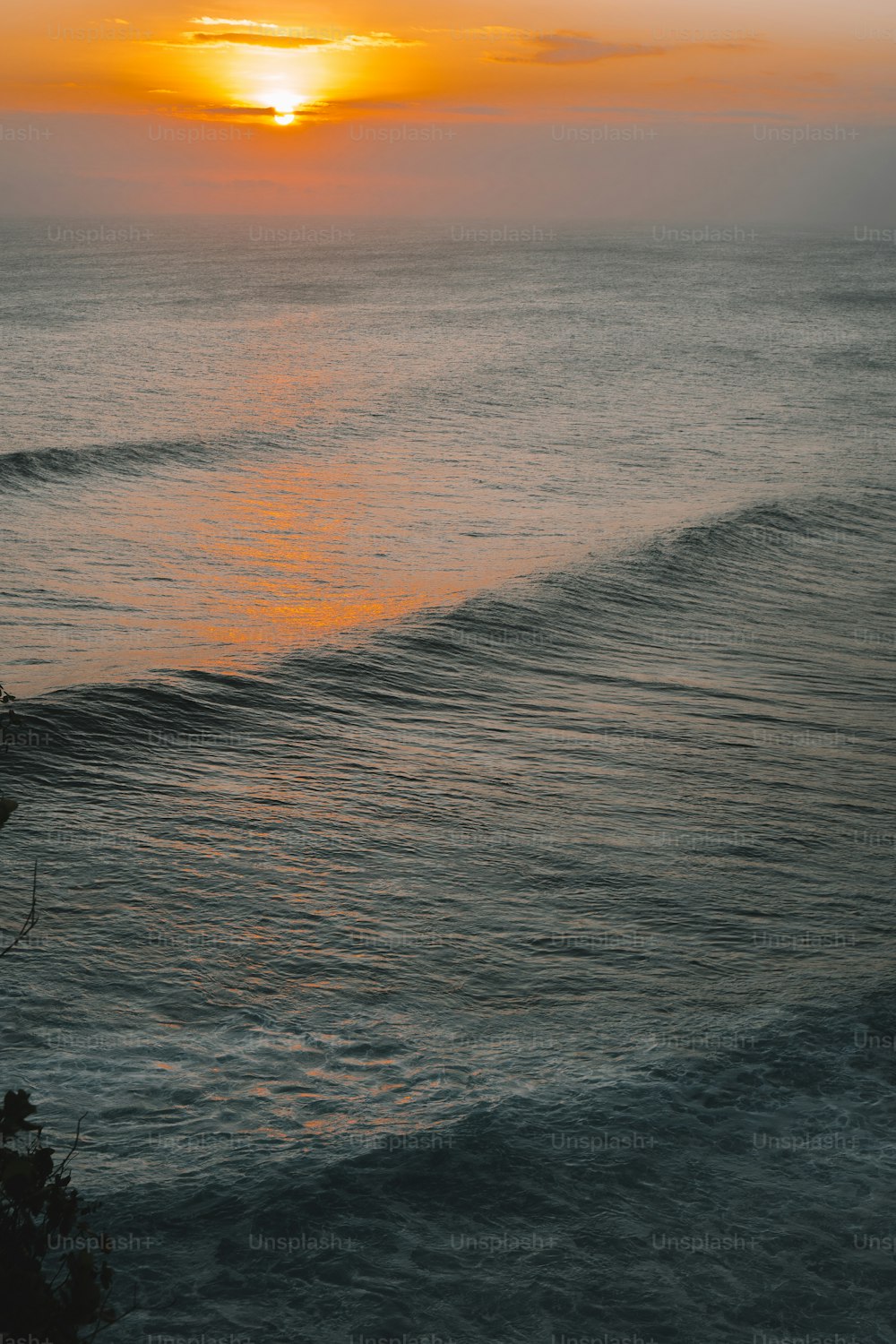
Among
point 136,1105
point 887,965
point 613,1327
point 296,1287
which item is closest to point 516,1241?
point 613,1327

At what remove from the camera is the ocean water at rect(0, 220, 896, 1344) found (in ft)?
21.5

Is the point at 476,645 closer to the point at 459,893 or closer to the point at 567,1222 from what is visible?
the point at 459,893

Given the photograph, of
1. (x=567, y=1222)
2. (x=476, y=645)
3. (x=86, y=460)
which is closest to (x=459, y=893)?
(x=567, y=1222)

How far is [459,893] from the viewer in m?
10.6

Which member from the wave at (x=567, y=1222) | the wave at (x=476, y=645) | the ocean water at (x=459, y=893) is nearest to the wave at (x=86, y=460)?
the ocean water at (x=459, y=893)

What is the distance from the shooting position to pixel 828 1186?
276 inches

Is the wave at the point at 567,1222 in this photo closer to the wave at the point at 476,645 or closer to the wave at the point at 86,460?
the wave at the point at 476,645

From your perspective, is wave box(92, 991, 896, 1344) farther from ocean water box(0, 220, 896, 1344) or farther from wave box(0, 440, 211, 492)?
wave box(0, 440, 211, 492)

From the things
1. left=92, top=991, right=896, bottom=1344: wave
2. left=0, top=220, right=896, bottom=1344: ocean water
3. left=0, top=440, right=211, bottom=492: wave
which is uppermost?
left=0, top=440, right=211, bottom=492: wave

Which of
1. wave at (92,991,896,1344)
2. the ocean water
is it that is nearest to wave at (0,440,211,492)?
the ocean water

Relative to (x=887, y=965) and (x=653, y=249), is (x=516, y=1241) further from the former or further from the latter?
(x=653, y=249)

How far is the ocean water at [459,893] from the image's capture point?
21.5 feet

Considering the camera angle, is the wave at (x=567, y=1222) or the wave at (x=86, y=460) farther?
the wave at (x=86, y=460)

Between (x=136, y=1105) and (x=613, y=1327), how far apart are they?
10.1 feet
